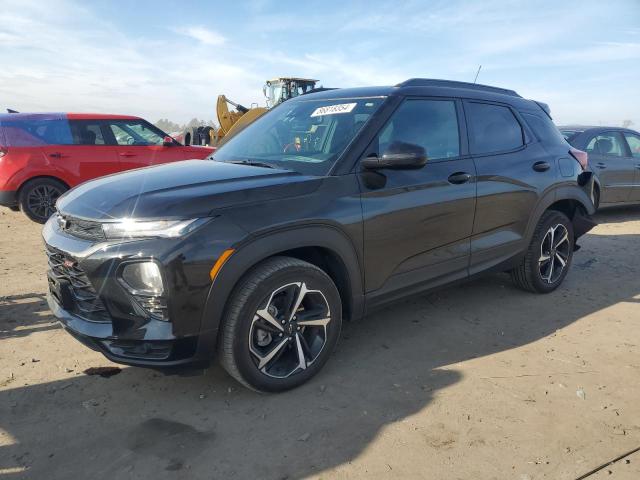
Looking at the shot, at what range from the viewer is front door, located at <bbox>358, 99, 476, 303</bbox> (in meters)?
3.17

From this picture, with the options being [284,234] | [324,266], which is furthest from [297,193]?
[324,266]

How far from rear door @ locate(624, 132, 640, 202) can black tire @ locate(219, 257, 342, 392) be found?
26.0 ft

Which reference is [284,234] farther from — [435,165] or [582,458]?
[582,458]

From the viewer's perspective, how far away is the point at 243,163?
342cm

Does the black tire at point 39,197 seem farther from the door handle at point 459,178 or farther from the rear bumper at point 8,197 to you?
the door handle at point 459,178

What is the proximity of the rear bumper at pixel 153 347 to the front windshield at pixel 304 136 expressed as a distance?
4.11ft

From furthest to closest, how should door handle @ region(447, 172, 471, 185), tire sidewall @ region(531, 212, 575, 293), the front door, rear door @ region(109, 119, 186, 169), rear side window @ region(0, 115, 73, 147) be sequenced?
rear door @ region(109, 119, 186, 169) < rear side window @ region(0, 115, 73, 147) < tire sidewall @ region(531, 212, 575, 293) < door handle @ region(447, 172, 471, 185) < the front door

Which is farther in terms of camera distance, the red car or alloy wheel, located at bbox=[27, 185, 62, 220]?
alloy wheel, located at bbox=[27, 185, 62, 220]

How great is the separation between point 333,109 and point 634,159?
7.49m

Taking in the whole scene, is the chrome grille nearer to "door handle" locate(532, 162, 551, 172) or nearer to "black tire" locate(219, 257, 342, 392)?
"black tire" locate(219, 257, 342, 392)

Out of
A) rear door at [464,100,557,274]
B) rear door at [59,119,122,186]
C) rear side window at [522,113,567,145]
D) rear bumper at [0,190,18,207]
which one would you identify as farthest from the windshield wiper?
rear bumper at [0,190,18,207]

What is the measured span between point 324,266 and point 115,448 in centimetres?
153

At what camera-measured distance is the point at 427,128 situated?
11.8 feet

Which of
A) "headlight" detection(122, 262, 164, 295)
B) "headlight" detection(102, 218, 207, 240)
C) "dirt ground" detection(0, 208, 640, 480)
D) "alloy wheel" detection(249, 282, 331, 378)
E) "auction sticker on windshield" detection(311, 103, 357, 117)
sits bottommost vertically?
"dirt ground" detection(0, 208, 640, 480)
